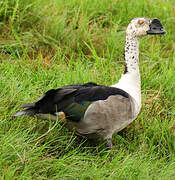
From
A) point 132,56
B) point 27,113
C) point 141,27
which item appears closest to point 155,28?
point 141,27

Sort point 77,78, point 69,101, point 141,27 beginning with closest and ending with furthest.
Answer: point 69,101 < point 141,27 < point 77,78

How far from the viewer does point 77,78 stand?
454 cm

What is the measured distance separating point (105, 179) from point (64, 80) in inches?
61.1

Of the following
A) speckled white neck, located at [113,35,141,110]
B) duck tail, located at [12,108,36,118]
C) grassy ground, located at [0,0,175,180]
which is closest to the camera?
grassy ground, located at [0,0,175,180]

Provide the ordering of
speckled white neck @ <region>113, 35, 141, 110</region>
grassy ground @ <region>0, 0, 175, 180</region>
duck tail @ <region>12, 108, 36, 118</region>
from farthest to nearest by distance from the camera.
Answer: speckled white neck @ <region>113, 35, 141, 110</region> → duck tail @ <region>12, 108, 36, 118</region> → grassy ground @ <region>0, 0, 175, 180</region>

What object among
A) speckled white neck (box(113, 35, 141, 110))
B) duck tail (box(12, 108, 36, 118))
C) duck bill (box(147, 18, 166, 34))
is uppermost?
duck bill (box(147, 18, 166, 34))

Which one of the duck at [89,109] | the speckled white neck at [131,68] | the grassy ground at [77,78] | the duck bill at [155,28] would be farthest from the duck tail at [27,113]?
the duck bill at [155,28]

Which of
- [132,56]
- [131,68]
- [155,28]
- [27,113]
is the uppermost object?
[155,28]

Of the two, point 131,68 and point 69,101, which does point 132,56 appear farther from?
point 69,101

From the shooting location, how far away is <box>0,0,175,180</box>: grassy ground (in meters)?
3.26

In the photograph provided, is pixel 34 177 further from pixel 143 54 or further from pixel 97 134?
pixel 143 54

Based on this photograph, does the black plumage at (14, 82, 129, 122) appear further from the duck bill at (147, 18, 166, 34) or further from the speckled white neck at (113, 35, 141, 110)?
the duck bill at (147, 18, 166, 34)

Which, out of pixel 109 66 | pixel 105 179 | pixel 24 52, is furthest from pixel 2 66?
pixel 105 179

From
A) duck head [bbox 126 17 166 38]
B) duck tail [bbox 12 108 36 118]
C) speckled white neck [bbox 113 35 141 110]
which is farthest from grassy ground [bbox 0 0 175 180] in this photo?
duck head [bbox 126 17 166 38]
